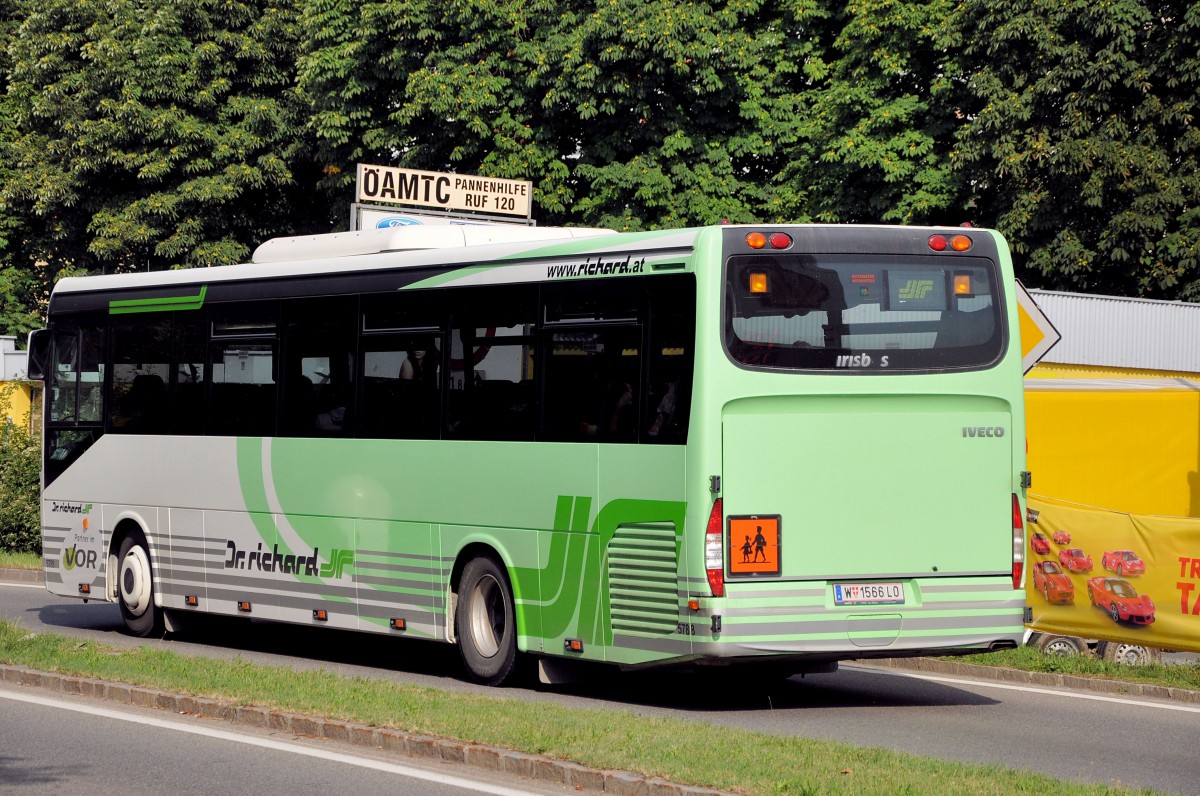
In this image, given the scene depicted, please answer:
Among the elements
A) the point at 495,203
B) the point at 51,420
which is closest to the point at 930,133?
the point at 495,203

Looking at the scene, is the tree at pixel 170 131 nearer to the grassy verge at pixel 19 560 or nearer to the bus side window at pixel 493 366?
the grassy verge at pixel 19 560

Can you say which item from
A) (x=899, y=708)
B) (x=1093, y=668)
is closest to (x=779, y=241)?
(x=899, y=708)

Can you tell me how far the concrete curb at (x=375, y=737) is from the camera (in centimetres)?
837

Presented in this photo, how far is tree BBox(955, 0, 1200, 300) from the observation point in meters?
33.3

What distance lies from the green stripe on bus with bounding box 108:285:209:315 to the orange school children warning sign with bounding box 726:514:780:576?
7019mm

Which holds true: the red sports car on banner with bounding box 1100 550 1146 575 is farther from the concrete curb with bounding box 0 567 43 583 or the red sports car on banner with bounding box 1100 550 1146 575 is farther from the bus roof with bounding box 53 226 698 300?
the concrete curb with bounding box 0 567 43 583

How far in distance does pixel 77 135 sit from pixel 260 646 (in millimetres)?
27655

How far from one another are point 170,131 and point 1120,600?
30274 millimetres

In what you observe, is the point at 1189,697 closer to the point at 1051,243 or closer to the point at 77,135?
the point at 1051,243

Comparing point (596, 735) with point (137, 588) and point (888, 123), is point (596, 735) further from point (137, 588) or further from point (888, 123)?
point (888, 123)

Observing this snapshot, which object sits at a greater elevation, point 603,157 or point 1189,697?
point 603,157

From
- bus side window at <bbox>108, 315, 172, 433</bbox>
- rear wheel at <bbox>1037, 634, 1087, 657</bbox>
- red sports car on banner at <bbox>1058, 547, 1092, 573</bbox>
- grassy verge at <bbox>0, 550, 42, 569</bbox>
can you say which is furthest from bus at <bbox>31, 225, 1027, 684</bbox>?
grassy verge at <bbox>0, 550, 42, 569</bbox>

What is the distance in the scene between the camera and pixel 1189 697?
12.8 meters

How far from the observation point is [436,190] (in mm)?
26016
